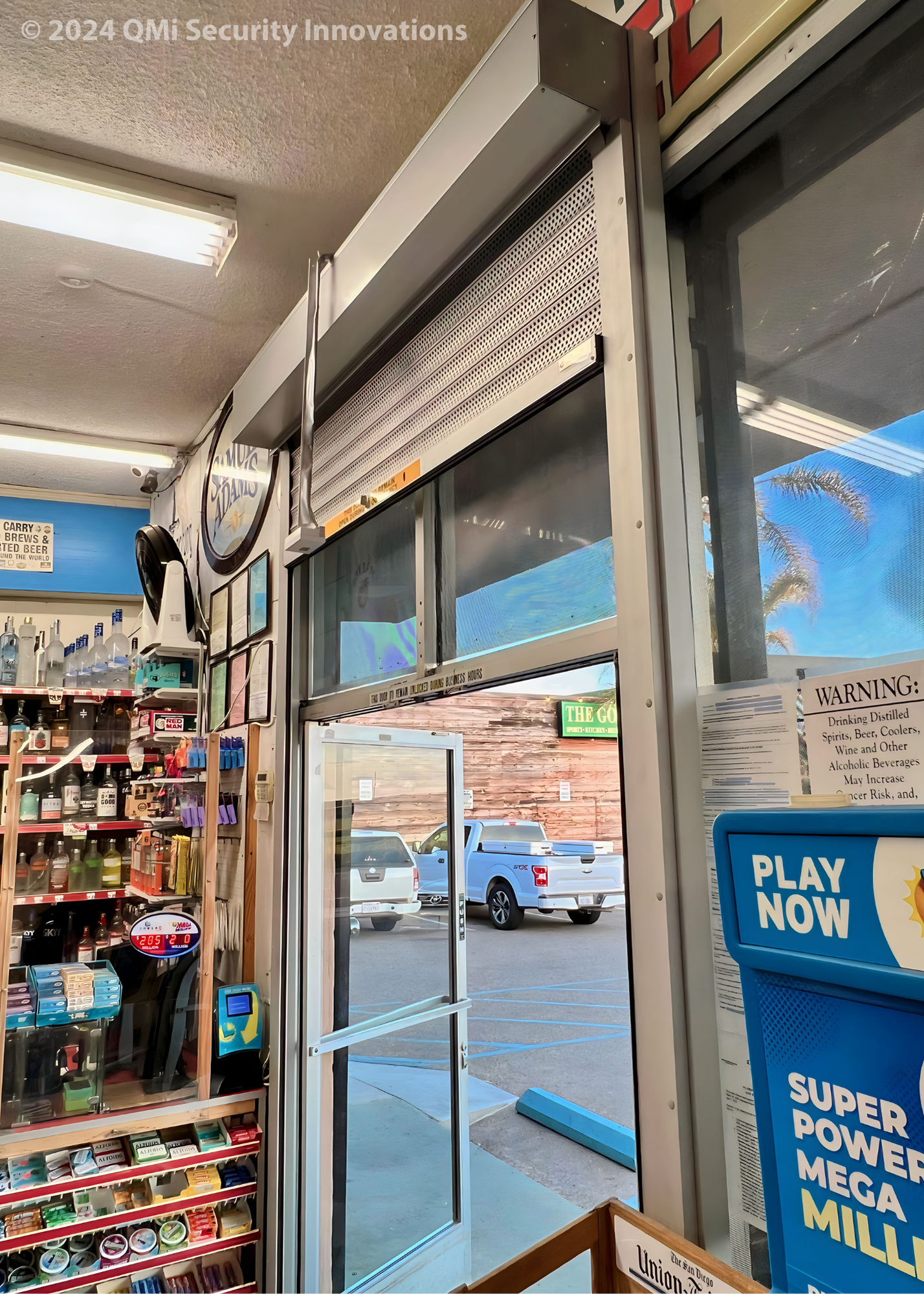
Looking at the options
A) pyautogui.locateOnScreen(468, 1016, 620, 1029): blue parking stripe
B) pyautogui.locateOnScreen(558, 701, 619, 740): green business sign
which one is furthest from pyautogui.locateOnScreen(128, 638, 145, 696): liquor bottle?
pyautogui.locateOnScreen(558, 701, 619, 740): green business sign

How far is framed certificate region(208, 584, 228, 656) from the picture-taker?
12.1 feet

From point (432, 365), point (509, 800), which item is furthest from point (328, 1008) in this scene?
point (509, 800)

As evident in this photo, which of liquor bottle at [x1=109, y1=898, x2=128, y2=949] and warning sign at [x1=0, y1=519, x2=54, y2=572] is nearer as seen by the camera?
liquor bottle at [x1=109, y1=898, x2=128, y2=949]

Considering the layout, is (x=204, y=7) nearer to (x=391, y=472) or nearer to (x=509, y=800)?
(x=391, y=472)

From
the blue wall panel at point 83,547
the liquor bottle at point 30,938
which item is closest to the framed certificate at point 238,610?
the liquor bottle at point 30,938

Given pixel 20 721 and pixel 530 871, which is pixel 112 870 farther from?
pixel 530 871

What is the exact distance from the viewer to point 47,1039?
2445 mm

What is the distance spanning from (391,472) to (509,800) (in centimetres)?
962

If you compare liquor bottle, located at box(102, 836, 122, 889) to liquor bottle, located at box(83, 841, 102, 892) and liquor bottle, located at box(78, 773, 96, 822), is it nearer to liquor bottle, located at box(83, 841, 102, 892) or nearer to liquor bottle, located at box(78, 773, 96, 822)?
liquor bottle, located at box(83, 841, 102, 892)

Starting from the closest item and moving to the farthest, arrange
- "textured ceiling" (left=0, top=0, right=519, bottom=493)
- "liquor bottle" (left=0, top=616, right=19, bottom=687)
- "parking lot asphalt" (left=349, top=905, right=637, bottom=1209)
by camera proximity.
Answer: "textured ceiling" (left=0, top=0, right=519, bottom=493) → "parking lot asphalt" (left=349, top=905, right=637, bottom=1209) → "liquor bottle" (left=0, top=616, right=19, bottom=687)

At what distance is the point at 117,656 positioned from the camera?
4445mm

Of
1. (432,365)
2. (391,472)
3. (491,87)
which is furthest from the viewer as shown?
(391,472)

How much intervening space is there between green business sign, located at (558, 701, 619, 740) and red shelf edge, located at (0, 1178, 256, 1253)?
364 inches

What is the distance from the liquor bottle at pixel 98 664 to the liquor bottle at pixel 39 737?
30 centimetres
